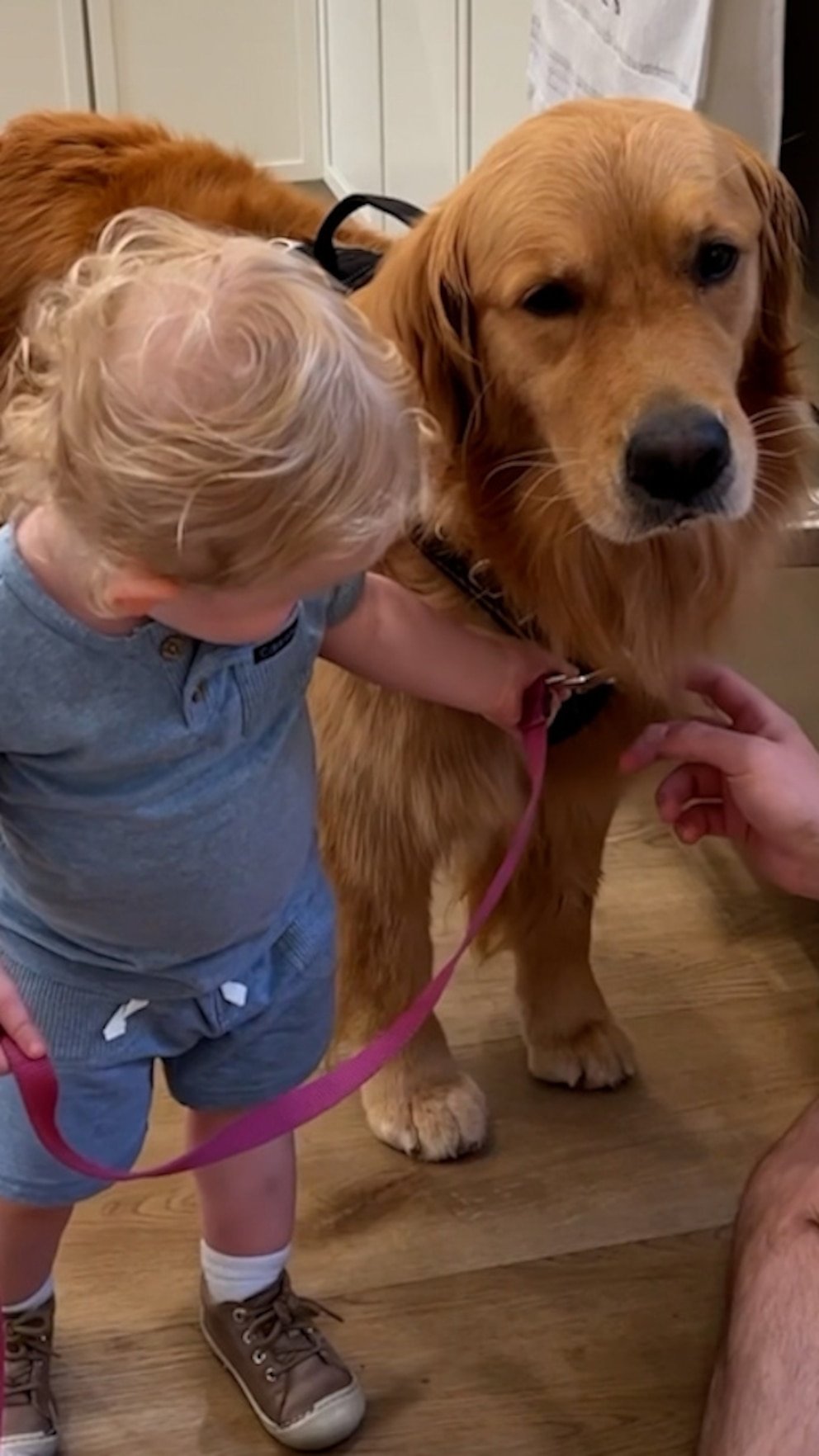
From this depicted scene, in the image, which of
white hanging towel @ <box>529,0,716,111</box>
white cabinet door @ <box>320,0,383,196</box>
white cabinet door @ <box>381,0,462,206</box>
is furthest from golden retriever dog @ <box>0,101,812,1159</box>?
white cabinet door @ <box>320,0,383,196</box>

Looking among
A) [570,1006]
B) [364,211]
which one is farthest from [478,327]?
[364,211]

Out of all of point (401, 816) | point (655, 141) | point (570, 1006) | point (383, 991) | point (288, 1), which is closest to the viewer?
point (655, 141)

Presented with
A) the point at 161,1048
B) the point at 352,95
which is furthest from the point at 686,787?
the point at 352,95

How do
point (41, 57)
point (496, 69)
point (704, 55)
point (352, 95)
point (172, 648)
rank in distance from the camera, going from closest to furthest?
point (172, 648)
point (704, 55)
point (496, 69)
point (352, 95)
point (41, 57)

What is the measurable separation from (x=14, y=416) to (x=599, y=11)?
0.86 meters

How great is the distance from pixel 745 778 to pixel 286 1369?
0.56m

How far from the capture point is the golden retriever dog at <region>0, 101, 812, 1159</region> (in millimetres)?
1069

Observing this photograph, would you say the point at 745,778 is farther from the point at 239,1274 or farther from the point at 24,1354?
the point at 24,1354

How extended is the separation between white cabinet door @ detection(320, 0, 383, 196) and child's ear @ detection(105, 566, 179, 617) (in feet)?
6.72

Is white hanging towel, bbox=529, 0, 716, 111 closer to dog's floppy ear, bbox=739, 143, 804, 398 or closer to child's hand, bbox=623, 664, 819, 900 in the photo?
dog's floppy ear, bbox=739, 143, 804, 398

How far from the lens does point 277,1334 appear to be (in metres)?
1.29

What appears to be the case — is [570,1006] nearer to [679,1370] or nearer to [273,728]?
[679,1370]

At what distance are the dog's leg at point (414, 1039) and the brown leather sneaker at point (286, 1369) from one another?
0.70 feet

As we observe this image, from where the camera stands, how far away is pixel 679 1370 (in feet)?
4.31
